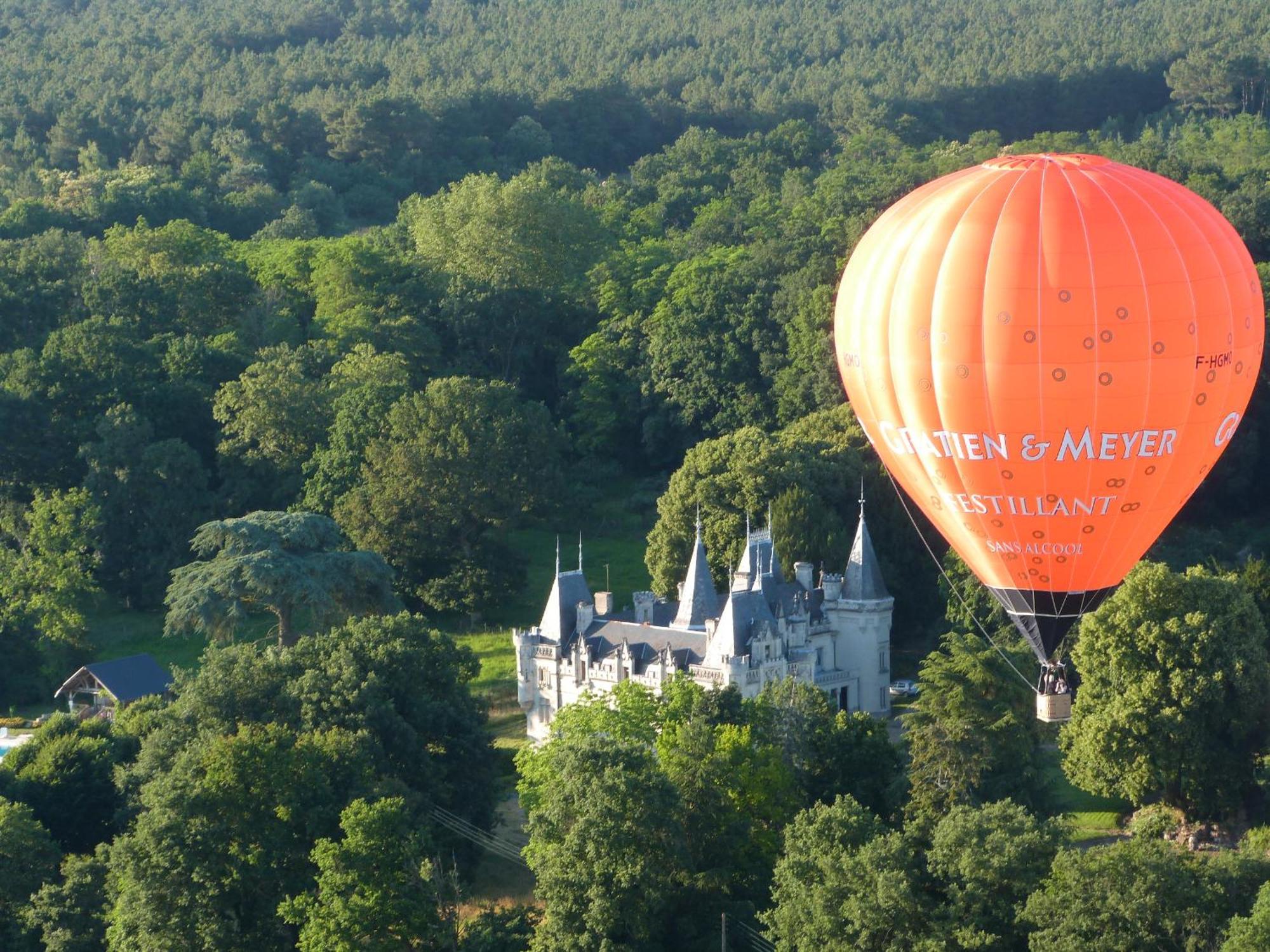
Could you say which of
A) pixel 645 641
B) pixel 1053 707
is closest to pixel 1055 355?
pixel 1053 707

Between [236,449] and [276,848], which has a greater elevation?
[236,449]

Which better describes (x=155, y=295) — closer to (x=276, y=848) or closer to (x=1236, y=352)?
(x=276, y=848)

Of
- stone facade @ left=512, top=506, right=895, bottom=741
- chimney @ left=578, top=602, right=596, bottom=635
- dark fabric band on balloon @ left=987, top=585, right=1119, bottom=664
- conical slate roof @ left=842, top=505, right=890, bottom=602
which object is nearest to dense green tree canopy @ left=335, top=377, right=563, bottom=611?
stone facade @ left=512, top=506, right=895, bottom=741

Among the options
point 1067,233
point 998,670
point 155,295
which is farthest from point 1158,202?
point 155,295

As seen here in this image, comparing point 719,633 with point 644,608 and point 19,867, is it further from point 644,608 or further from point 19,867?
point 19,867

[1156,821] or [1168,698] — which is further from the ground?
[1168,698]

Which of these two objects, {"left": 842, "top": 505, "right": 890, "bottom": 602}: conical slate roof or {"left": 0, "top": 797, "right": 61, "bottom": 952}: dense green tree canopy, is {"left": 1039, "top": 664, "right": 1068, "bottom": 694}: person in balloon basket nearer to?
{"left": 842, "top": 505, "right": 890, "bottom": 602}: conical slate roof

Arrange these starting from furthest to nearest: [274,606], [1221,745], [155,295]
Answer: [155,295] < [274,606] < [1221,745]
